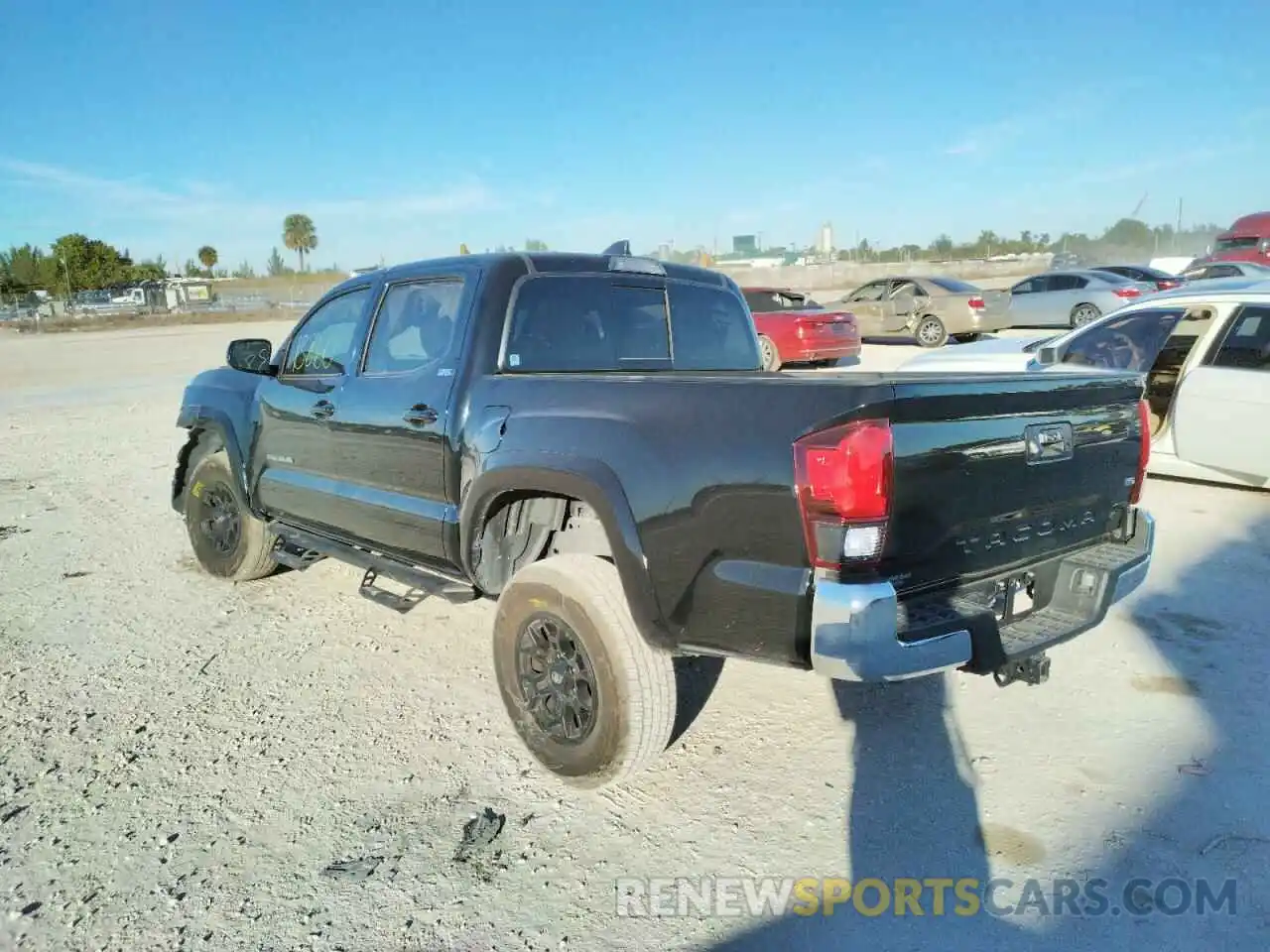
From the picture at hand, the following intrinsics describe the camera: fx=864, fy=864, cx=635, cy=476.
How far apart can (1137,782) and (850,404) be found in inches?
73.8

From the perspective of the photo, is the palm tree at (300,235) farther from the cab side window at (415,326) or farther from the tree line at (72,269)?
the cab side window at (415,326)

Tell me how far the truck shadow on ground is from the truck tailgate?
0.84 m

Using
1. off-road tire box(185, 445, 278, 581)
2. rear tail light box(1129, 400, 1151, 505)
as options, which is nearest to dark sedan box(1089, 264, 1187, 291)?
rear tail light box(1129, 400, 1151, 505)

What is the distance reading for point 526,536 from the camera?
365cm

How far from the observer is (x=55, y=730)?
3594 mm

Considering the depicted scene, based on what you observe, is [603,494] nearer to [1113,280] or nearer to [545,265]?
[545,265]

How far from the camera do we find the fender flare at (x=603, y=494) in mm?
2770

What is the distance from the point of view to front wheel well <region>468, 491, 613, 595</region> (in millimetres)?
3404

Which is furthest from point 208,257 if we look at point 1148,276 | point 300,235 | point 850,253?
point 1148,276

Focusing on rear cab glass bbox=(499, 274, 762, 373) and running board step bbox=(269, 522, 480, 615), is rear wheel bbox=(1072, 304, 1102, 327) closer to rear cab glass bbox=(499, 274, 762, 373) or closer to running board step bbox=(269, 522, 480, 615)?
rear cab glass bbox=(499, 274, 762, 373)

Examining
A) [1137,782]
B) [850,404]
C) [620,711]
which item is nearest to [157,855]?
[620,711]

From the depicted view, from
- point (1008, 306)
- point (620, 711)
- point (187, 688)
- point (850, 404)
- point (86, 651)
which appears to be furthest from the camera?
A: point (1008, 306)

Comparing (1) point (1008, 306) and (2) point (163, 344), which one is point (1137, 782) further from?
(2) point (163, 344)

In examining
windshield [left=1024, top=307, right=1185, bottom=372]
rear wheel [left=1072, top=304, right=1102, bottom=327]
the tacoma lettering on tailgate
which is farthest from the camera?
rear wheel [left=1072, top=304, right=1102, bottom=327]
